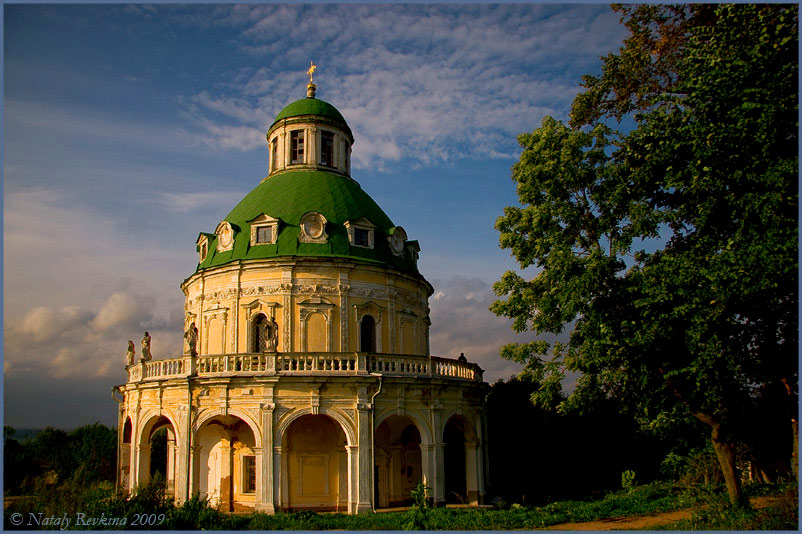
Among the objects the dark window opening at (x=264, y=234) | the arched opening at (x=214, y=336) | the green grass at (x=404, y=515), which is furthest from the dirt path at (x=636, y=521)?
the dark window opening at (x=264, y=234)

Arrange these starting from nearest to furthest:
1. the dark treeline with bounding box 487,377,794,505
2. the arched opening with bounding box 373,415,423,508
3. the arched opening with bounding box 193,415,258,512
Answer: the arched opening with bounding box 193,415,258,512 → the arched opening with bounding box 373,415,423,508 → the dark treeline with bounding box 487,377,794,505

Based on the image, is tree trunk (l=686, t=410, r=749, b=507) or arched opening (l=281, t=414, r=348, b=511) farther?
arched opening (l=281, t=414, r=348, b=511)

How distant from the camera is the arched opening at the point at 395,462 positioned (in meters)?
25.4

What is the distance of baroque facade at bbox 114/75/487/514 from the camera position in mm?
21891

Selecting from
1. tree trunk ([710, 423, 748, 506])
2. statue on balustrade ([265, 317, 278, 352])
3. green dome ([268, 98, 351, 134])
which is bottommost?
tree trunk ([710, 423, 748, 506])

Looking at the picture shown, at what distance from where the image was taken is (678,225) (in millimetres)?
18094

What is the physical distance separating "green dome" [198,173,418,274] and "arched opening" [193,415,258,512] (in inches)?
279

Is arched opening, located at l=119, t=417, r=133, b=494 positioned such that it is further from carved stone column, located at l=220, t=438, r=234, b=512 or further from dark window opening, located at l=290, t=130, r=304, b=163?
dark window opening, located at l=290, t=130, r=304, b=163

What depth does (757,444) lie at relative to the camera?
2636cm

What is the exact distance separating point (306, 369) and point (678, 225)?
12.8m

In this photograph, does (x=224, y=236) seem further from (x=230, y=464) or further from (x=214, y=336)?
(x=230, y=464)

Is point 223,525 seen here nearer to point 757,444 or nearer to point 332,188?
point 332,188

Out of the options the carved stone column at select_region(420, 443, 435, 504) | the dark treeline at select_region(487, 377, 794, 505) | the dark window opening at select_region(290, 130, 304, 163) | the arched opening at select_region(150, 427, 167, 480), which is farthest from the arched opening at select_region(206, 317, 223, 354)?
the arched opening at select_region(150, 427, 167, 480)

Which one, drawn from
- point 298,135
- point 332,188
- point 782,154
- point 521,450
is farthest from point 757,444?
point 298,135
